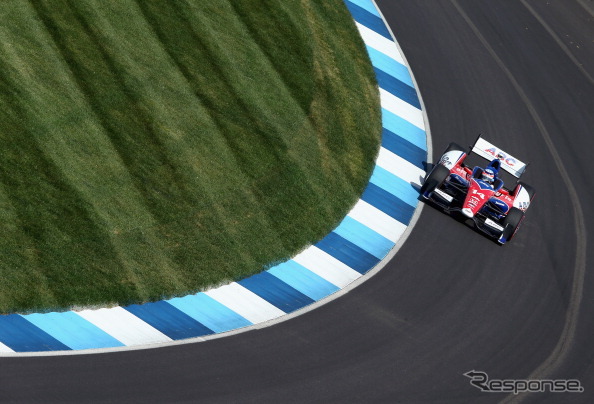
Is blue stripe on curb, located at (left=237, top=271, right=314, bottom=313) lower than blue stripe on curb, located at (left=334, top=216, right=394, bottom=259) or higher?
lower

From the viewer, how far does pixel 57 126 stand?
19328mm

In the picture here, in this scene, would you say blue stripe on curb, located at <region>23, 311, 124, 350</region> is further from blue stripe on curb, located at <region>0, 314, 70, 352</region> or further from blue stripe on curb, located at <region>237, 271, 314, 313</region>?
blue stripe on curb, located at <region>237, 271, 314, 313</region>

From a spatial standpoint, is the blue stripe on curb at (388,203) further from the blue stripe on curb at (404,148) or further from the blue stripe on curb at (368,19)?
the blue stripe on curb at (368,19)

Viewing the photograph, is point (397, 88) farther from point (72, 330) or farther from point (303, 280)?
point (72, 330)

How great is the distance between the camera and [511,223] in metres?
21.6

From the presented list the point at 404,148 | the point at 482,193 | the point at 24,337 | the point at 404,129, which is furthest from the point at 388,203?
the point at 24,337

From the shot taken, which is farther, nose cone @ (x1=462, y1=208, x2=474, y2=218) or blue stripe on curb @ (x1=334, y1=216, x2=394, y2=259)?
nose cone @ (x1=462, y1=208, x2=474, y2=218)

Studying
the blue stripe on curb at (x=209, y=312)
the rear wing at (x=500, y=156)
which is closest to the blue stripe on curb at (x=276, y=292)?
the blue stripe on curb at (x=209, y=312)

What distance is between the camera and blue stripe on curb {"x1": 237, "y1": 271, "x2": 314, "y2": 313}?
18.2 m

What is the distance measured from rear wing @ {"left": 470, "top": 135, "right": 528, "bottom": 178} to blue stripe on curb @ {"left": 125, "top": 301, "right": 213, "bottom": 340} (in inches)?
370

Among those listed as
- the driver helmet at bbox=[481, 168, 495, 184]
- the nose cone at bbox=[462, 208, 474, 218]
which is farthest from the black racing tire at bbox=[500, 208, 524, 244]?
the driver helmet at bbox=[481, 168, 495, 184]

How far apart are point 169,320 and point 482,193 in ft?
28.2

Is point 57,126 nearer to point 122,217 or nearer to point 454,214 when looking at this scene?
point 122,217

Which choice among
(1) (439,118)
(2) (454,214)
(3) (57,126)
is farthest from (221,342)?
(1) (439,118)
